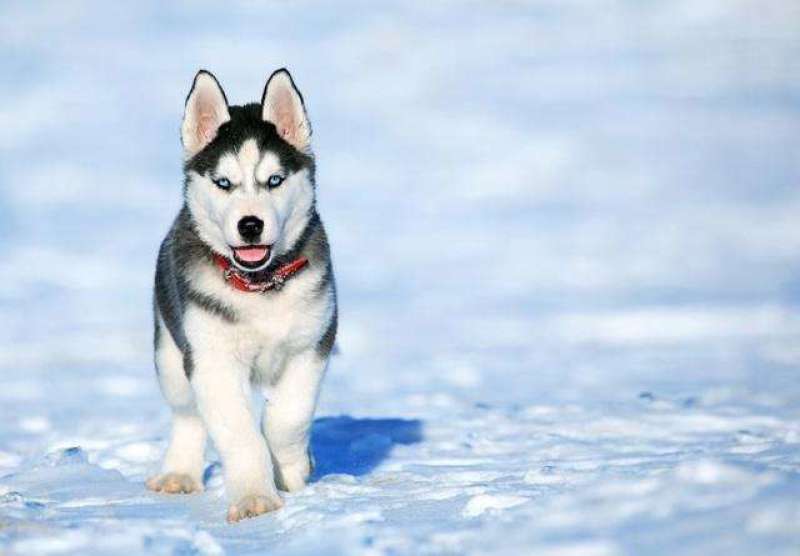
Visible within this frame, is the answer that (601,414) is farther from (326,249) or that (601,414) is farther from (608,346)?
(608,346)

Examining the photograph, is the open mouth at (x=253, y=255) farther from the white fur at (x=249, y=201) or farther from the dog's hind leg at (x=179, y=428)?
the dog's hind leg at (x=179, y=428)

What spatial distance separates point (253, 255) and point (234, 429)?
0.72 metres

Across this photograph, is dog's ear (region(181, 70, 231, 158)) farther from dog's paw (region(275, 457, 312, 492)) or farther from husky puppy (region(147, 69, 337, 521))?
dog's paw (region(275, 457, 312, 492))

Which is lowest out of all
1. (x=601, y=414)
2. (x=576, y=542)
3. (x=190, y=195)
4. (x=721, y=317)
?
(x=721, y=317)

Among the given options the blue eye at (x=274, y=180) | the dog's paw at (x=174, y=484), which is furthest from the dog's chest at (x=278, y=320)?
the dog's paw at (x=174, y=484)

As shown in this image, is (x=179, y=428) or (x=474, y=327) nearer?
(x=179, y=428)

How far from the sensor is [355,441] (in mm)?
7586

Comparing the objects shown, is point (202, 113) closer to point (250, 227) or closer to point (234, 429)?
point (250, 227)

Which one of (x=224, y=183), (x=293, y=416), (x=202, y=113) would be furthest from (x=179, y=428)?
(x=202, y=113)

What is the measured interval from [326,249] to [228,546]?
5.77ft

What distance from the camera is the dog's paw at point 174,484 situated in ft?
19.7

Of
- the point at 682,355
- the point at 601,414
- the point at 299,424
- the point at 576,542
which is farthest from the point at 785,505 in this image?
the point at 682,355

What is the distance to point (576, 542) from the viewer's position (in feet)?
11.9

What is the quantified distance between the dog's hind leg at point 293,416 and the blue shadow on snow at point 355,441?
42 cm
